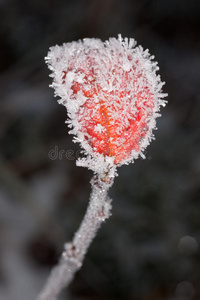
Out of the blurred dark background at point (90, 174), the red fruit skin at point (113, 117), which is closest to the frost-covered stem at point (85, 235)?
the red fruit skin at point (113, 117)

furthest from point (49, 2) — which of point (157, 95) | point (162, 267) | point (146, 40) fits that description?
point (157, 95)

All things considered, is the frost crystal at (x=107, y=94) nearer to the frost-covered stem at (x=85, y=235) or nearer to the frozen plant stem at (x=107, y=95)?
the frozen plant stem at (x=107, y=95)

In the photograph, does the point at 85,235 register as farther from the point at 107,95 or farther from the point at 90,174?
the point at 90,174

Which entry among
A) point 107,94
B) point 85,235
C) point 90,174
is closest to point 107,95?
point 107,94

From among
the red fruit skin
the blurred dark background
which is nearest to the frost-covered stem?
the red fruit skin

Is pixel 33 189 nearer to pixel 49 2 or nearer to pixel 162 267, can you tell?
pixel 162 267
